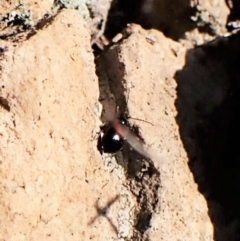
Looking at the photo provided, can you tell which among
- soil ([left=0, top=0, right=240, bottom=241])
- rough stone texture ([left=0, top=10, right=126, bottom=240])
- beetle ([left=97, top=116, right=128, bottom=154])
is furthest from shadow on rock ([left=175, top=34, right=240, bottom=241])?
rough stone texture ([left=0, top=10, right=126, bottom=240])

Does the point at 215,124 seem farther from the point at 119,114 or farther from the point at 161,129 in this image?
the point at 119,114

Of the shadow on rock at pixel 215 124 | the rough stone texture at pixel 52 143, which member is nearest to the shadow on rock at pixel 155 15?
the shadow on rock at pixel 215 124

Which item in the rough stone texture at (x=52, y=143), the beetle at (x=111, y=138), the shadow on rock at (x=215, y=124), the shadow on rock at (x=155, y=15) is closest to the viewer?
the rough stone texture at (x=52, y=143)

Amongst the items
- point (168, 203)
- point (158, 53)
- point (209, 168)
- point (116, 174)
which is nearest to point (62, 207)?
point (116, 174)

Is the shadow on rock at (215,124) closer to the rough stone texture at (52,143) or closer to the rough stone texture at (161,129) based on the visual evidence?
the rough stone texture at (161,129)

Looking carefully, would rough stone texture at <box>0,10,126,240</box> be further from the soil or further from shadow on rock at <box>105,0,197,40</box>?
shadow on rock at <box>105,0,197,40</box>

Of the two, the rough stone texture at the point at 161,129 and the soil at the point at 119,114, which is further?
the rough stone texture at the point at 161,129

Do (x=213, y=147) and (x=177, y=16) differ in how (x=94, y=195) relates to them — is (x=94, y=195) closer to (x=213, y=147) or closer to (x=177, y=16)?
(x=213, y=147)

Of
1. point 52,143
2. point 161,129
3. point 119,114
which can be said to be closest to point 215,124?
point 161,129
